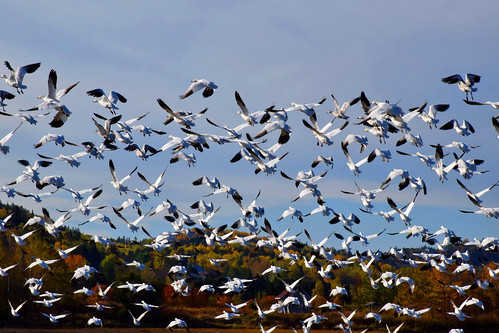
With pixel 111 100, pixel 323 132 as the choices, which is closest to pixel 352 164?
pixel 323 132

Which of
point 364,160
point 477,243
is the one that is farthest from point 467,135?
point 477,243

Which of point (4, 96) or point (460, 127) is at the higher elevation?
point (4, 96)

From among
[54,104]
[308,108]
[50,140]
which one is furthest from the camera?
[50,140]

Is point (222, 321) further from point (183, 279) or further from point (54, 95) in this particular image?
point (54, 95)

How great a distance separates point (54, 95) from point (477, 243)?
23587mm

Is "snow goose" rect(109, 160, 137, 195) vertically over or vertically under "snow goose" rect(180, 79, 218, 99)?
under

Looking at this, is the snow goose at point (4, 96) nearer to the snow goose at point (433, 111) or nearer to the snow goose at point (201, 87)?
→ the snow goose at point (201, 87)

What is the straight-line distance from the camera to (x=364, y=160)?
90.6ft

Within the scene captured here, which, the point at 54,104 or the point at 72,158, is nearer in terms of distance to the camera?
the point at 54,104

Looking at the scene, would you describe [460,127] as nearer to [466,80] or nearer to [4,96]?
[466,80]

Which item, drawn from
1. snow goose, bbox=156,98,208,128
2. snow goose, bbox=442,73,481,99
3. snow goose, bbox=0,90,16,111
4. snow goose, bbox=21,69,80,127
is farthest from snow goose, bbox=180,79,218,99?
snow goose, bbox=442,73,481,99

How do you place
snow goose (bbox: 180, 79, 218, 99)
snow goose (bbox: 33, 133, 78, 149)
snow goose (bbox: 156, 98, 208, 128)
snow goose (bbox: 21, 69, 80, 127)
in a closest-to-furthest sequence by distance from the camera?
1. snow goose (bbox: 21, 69, 80, 127)
2. snow goose (bbox: 180, 79, 218, 99)
3. snow goose (bbox: 156, 98, 208, 128)
4. snow goose (bbox: 33, 133, 78, 149)

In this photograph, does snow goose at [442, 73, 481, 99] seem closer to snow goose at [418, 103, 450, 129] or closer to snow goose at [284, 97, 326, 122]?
snow goose at [418, 103, 450, 129]

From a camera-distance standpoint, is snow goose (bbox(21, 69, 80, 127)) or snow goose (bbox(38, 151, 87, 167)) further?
snow goose (bbox(38, 151, 87, 167))
